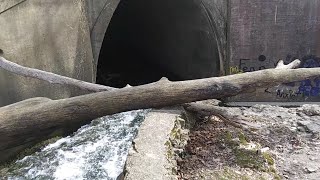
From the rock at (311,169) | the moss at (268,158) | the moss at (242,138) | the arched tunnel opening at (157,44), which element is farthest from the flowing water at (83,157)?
the arched tunnel opening at (157,44)

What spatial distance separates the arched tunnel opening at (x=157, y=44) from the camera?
12.7m

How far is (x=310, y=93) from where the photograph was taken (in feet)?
38.3

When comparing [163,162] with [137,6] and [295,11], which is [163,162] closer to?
[295,11]

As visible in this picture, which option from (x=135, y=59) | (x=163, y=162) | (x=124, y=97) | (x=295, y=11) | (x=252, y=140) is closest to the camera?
(x=163, y=162)

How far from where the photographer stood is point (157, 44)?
1695 centimetres

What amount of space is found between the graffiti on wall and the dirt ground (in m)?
5.54

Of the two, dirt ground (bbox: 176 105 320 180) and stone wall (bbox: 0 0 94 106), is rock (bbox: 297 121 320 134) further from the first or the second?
stone wall (bbox: 0 0 94 106)

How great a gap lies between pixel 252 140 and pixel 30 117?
305cm

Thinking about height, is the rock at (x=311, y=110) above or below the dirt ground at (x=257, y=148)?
above

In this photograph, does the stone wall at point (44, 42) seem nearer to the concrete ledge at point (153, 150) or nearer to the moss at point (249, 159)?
the concrete ledge at point (153, 150)

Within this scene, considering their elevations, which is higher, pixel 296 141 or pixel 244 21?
pixel 244 21

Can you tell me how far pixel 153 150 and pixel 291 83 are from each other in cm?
810

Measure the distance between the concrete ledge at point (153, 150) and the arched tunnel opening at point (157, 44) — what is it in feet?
22.5

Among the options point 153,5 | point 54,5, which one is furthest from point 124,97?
point 153,5
